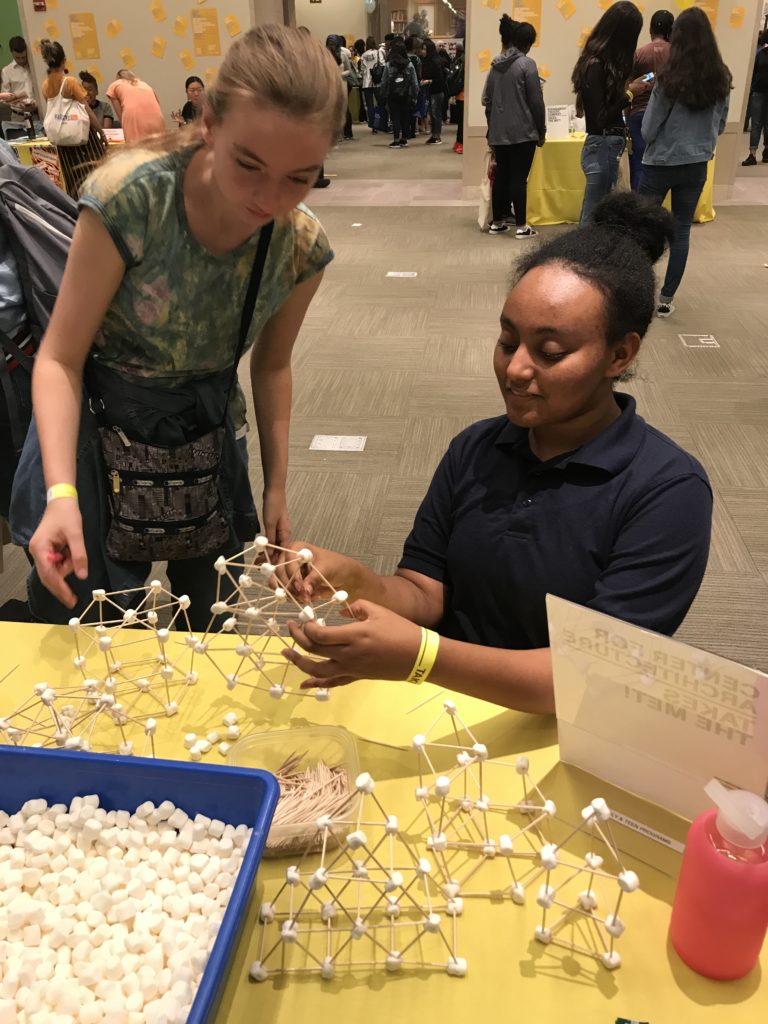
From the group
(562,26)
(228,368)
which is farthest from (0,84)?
(228,368)

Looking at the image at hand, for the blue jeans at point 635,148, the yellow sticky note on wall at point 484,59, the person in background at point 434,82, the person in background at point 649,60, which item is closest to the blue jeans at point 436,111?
the person in background at point 434,82

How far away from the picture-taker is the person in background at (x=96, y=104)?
25.0 ft

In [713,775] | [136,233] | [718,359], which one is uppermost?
[136,233]

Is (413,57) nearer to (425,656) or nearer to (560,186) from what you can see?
(560,186)

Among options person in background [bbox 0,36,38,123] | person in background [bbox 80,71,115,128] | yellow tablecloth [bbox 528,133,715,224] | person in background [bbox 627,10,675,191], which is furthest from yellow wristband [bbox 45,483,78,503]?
person in background [bbox 0,36,38,123]

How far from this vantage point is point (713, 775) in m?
0.77

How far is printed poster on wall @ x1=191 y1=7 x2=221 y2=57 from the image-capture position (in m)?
8.38

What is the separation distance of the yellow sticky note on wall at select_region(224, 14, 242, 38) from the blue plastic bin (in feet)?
30.4

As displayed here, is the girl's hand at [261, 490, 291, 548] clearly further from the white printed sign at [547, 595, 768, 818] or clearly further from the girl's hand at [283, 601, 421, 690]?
the white printed sign at [547, 595, 768, 818]

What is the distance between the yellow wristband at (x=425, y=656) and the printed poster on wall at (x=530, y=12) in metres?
7.76

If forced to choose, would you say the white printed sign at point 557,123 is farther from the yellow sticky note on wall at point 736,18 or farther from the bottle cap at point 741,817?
the bottle cap at point 741,817

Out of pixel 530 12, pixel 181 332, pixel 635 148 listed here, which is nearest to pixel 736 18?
pixel 530 12

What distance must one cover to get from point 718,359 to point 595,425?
3.33 meters

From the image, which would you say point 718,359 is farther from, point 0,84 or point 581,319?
point 0,84
